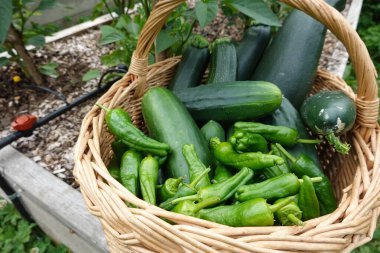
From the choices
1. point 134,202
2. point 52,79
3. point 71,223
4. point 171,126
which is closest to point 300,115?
point 171,126

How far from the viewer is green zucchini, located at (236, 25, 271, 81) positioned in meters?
1.30

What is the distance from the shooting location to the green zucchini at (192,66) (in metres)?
1.24

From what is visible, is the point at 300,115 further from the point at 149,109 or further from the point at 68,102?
the point at 68,102

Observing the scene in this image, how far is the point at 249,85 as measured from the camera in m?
1.04

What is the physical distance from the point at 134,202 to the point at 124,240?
75 millimetres

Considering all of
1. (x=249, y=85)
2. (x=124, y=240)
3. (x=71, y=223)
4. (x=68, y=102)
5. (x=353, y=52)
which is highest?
(x=353, y=52)

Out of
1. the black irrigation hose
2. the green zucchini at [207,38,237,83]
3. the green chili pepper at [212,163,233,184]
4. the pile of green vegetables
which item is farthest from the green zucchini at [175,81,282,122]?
the black irrigation hose

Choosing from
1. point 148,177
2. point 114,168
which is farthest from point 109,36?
point 148,177

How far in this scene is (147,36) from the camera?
3.16 feet

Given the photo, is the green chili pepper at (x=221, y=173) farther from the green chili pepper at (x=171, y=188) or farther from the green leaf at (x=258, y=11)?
the green leaf at (x=258, y=11)

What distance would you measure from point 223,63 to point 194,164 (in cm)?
51

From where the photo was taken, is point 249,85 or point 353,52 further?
point 249,85

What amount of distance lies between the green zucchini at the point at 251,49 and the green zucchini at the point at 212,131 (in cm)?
31

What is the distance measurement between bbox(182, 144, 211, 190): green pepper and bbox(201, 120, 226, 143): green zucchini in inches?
5.3
